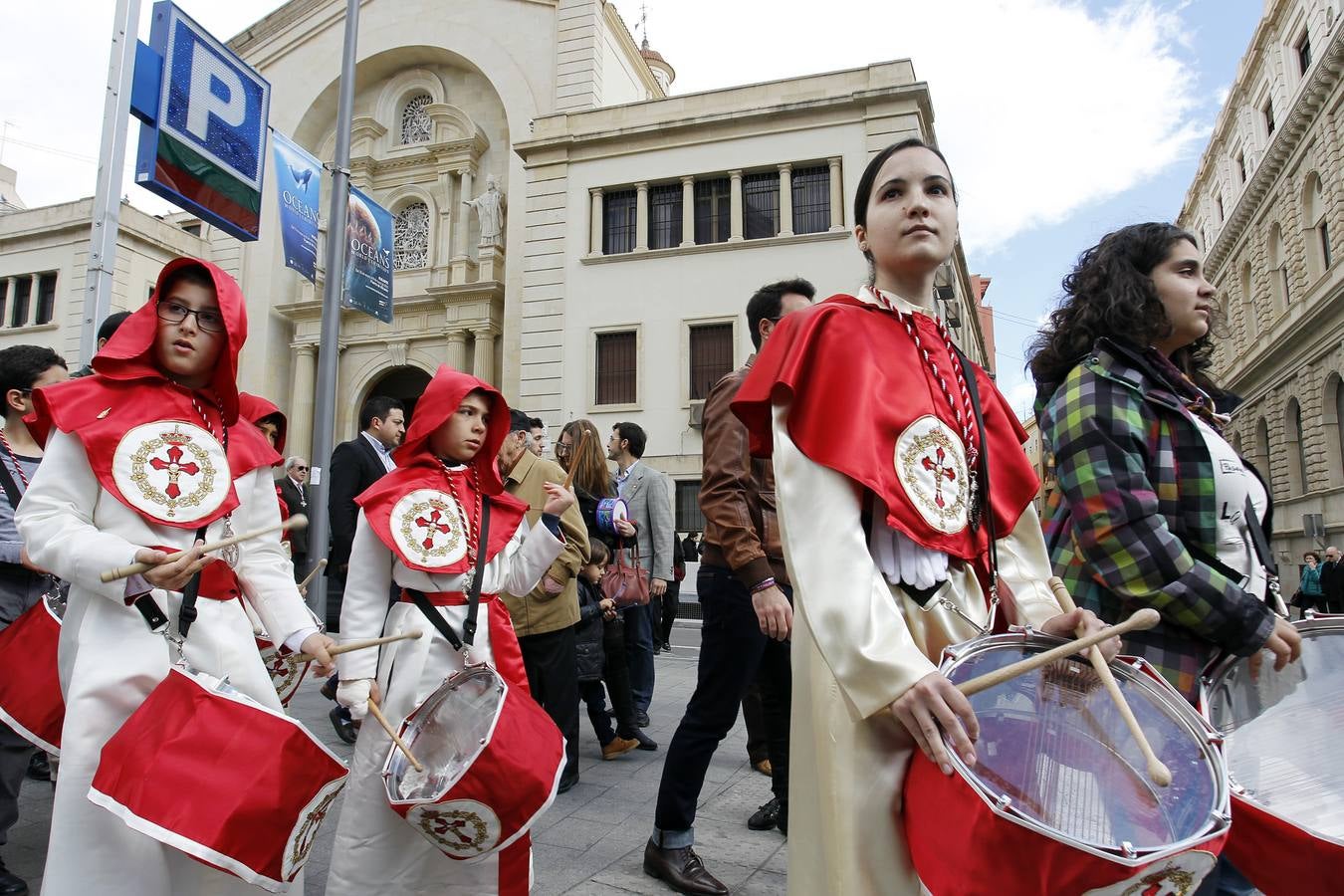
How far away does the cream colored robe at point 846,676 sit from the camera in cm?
148

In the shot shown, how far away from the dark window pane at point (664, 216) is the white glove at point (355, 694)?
19013 mm

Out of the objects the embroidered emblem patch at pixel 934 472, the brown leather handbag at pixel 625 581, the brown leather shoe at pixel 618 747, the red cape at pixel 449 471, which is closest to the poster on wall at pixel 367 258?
the brown leather handbag at pixel 625 581

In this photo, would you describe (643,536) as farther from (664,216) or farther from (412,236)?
(412,236)

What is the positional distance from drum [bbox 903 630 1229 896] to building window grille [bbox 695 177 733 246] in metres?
19.5

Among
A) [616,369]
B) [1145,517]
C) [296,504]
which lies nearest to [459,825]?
[1145,517]

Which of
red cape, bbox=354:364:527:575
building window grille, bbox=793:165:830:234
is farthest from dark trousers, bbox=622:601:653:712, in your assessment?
building window grille, bbox=793:165:830:234

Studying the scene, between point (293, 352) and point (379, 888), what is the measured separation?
2483 cm

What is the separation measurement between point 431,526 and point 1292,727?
2530 millimetres

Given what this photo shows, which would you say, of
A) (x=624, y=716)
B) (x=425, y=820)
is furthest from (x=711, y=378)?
(x=425, y=820)

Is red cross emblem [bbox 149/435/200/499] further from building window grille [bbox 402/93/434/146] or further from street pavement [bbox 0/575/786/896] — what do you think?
building window grille [bbox 402/93/434/146]

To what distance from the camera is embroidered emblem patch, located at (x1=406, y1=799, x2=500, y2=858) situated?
7.58 ft

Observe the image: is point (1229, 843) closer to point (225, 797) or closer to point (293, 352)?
point (225, 797)

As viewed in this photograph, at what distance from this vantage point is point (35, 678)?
2.81 m

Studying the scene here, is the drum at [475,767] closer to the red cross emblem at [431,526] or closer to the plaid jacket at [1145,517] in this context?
the red cross emblem at [431,526]
